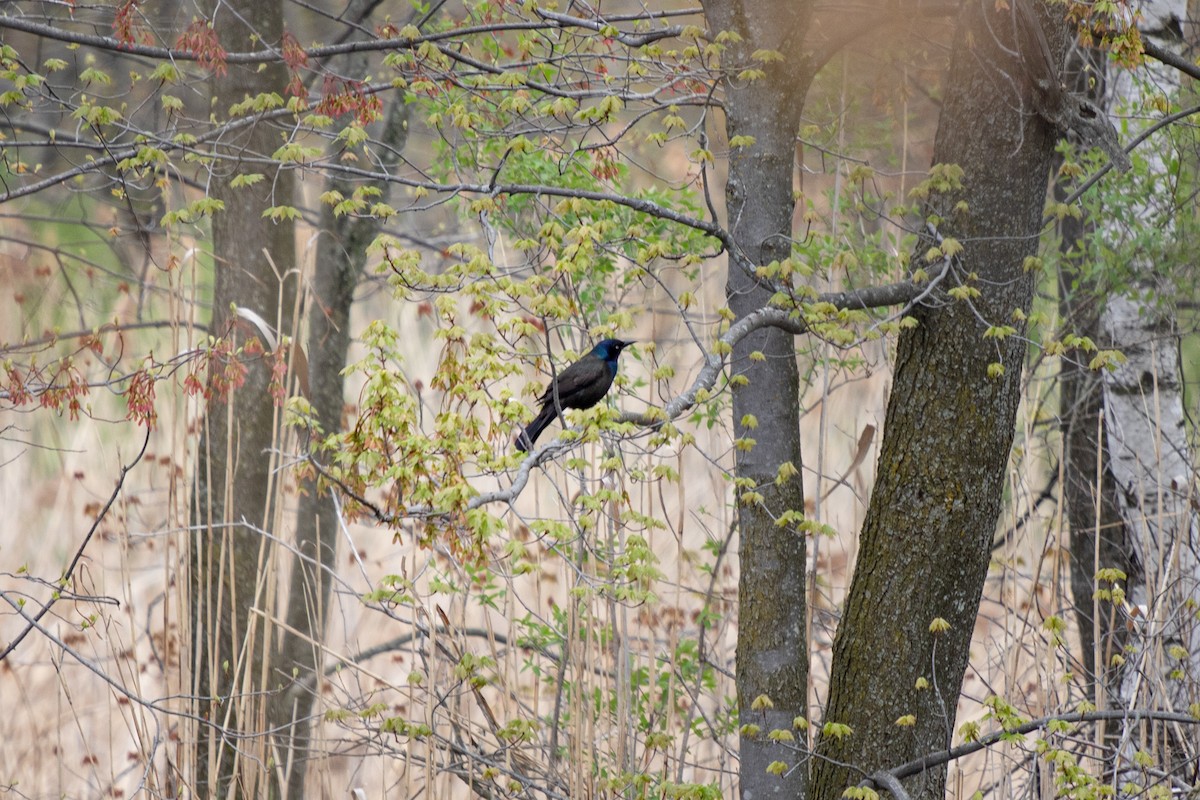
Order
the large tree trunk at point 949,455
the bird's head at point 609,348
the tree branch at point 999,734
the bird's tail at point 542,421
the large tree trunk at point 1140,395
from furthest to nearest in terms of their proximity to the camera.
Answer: the large tree trunk at point 1140,395 → the bird's head at point 609,348 → the bird's tail at point 542,421 → the large tree trunk at point 949,455 → the tree branch at point 999,734

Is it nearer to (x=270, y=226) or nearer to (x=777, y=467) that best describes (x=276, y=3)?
(x=270, y=226)

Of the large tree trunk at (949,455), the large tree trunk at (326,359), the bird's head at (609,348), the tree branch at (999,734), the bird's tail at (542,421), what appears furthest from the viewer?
the large tree trunk at (326,359)

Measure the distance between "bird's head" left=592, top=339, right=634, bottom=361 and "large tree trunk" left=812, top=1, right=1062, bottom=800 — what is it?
89cm

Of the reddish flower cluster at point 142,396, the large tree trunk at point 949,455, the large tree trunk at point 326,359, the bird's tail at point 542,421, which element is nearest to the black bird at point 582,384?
the bird's tail at point 542,421

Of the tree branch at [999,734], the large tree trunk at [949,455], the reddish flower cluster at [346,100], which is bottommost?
the tree branch at [999,734]

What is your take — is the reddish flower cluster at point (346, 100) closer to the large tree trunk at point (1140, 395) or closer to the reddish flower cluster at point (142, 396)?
the reddish flower cluster at point (142, 396)

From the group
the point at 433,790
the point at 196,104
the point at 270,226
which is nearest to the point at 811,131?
the point at 270,226

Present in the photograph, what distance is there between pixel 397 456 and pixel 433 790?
3.14 ft

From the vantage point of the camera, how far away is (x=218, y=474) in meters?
4.12

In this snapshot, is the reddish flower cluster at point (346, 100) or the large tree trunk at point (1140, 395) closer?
the reddish flower cluster at point (346, 100)

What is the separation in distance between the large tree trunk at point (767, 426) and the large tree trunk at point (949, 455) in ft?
0.45

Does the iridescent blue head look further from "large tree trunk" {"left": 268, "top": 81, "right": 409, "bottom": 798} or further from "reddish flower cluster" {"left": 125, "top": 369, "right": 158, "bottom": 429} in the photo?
"large tree trunk" {"left": 268, "top": 81, "right": 409, "bottom": 798}

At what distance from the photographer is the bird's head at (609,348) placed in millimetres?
3531

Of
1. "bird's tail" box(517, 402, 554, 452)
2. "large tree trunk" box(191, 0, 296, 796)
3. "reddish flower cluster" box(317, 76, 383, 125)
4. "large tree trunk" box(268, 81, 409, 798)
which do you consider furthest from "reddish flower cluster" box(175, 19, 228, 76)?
"large tree trunk" box(268, 81, 409, 798)
